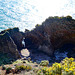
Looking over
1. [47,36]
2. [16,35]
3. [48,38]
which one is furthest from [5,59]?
[47,36]

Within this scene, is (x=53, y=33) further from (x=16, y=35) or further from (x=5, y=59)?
(x=5, y=59)

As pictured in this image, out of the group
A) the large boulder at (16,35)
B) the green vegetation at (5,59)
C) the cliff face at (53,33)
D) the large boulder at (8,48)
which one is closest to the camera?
the green vegetation at (5,59)

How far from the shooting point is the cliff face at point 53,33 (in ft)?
85.7

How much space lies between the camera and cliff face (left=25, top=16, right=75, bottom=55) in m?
26.1

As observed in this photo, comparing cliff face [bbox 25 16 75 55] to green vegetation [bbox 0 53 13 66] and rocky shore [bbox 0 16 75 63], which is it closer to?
rocky shore [bbox 0 16 75 63]

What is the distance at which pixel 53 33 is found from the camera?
90.7ft

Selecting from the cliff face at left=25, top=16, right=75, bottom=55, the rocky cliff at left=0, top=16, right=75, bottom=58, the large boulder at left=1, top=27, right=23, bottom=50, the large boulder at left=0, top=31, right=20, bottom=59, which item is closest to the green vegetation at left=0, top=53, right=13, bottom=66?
the large boulder at left=0, top=31, right=20, bottom=59

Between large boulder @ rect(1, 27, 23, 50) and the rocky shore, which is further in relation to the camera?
large boulder @ rect(1, 27, 23, 50)

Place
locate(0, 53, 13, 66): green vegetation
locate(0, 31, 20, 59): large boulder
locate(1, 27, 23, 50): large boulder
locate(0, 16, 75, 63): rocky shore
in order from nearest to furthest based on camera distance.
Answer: locate(0, 53, 13, 66): green vegetation < locate(0, 31, 20, 59): large boulder < locate(0, 16, 75, 63): rocky shore < locate(1, 27, 23, 50): large boulder

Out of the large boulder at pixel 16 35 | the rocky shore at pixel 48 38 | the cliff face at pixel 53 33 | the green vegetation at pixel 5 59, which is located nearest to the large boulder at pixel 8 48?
the rocky shore at pixel 48 38

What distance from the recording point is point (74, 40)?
27297 mm

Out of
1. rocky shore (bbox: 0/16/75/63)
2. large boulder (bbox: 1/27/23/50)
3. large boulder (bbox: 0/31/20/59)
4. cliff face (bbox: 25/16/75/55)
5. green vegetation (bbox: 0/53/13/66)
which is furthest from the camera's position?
large boulder (bbox: 1/27/23/50)

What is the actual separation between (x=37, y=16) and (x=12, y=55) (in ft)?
121

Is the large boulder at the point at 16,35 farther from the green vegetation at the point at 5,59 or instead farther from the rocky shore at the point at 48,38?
the green vegetation at the point at 5,59
